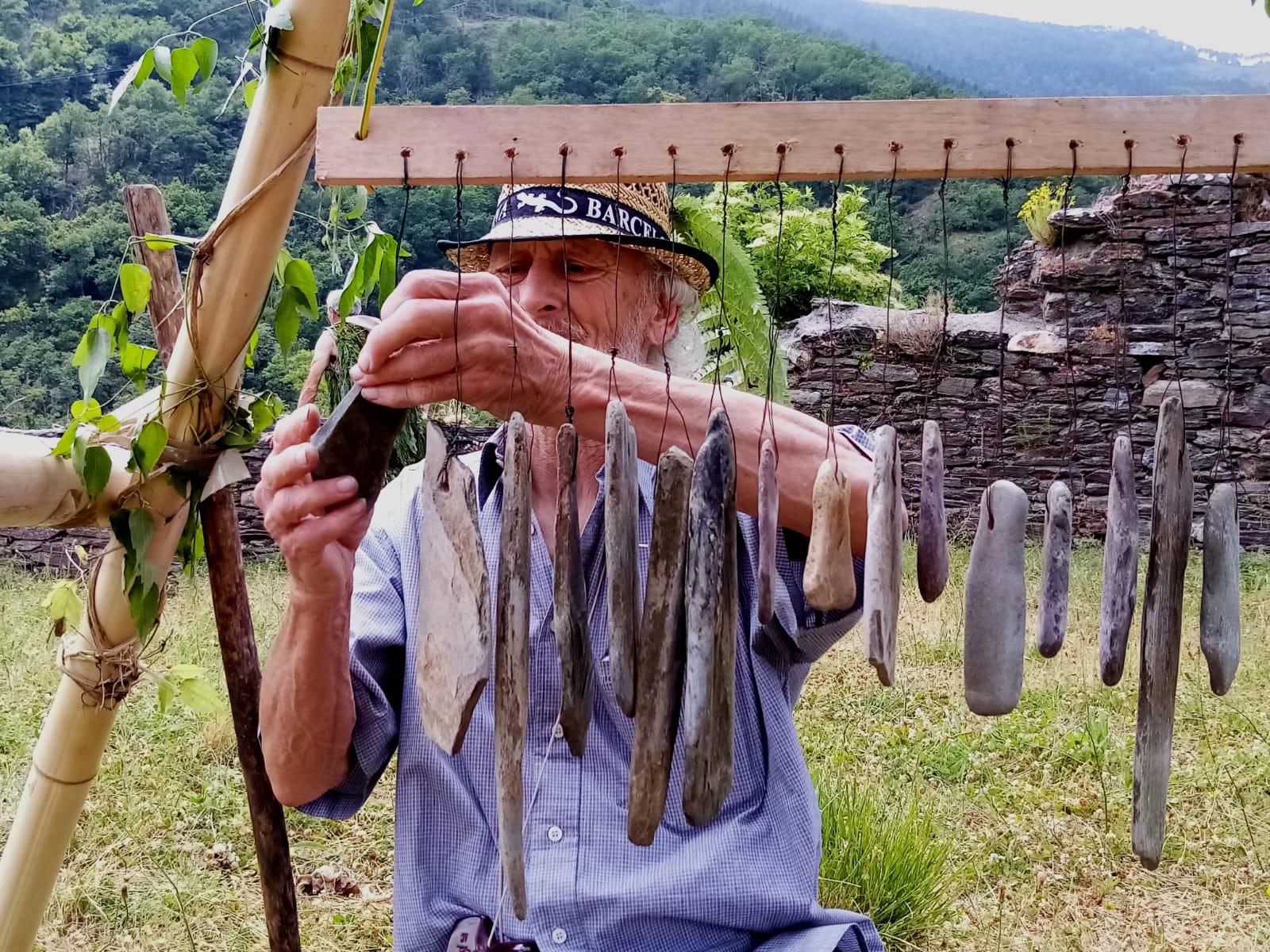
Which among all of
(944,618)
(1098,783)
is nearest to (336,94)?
(1098,783)

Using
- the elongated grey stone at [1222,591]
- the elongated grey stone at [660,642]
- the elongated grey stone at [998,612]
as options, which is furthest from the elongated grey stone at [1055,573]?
the elongated grey stone at [660,642]

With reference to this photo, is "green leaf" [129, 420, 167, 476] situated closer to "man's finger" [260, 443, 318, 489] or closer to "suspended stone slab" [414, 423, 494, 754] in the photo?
"man's finger" [260, 443, 318, 489]

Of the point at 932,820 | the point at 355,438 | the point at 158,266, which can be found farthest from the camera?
the point at 932,820

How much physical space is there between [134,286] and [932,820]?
10.0ft

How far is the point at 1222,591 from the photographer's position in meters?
1.08

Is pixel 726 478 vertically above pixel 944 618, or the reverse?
pixel 726 478

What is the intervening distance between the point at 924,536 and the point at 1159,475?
248 mm

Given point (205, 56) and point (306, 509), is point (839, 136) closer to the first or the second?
point (306, 509)

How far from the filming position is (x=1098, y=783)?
3.93 m

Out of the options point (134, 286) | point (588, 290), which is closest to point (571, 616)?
point (588, 290)

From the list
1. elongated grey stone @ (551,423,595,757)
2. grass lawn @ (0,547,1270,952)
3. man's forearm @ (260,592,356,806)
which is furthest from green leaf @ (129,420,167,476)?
grass lawn @ (0,547,1270,952)

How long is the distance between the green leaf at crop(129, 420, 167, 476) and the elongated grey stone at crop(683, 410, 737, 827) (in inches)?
29.6

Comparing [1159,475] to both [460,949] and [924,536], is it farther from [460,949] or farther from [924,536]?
[460,949]

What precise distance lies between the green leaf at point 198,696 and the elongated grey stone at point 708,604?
955mm
